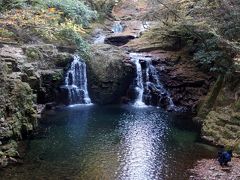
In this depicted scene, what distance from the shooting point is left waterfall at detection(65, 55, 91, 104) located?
32719 millimetres

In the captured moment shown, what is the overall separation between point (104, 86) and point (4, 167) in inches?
706

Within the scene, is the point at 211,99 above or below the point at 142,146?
above

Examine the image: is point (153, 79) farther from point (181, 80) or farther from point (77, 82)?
point (77, 82)

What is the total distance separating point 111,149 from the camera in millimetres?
20188

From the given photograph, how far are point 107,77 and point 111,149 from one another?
1421cm

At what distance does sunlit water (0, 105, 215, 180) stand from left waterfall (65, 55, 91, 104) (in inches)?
142

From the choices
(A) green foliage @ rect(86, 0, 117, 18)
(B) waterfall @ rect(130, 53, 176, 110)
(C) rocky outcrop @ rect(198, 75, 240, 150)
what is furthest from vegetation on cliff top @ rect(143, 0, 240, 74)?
(A) green foliage @ rect(86, 0, 117, 18)

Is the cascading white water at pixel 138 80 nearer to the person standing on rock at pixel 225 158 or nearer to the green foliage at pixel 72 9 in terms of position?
the green foliage at pixel 72 9

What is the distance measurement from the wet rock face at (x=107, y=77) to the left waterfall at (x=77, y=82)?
1.57 feet

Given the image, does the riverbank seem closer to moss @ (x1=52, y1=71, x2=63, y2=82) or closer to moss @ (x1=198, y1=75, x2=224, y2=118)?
moss @ (x1=198, y1=75, x2=224, y2=118)

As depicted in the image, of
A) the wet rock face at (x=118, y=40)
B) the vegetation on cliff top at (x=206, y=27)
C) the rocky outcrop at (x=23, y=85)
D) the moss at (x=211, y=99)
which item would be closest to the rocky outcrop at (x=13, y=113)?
the rocky outcrop at (x=23, y=85)

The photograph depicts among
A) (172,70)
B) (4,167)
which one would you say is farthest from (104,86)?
(4,167)

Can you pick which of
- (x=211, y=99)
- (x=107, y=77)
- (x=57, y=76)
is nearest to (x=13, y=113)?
(x=57, y=76)

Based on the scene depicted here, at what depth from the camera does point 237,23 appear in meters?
25.9
